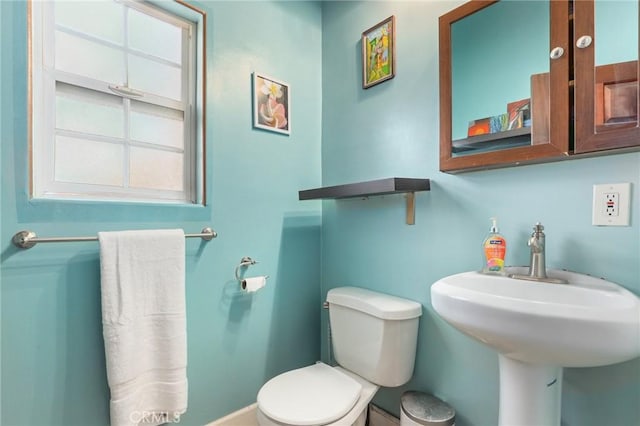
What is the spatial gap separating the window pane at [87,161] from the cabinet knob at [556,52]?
1634 mm

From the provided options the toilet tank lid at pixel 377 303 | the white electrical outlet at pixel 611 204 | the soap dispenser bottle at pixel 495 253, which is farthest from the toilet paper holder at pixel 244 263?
the white electrical outlet at pixel 611 204

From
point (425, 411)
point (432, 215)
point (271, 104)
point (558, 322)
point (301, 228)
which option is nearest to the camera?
point (558, 322)

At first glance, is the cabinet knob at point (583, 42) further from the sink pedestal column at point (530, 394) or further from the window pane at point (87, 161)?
the window pane at point (87, 161)

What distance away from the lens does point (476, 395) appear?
1.20 m

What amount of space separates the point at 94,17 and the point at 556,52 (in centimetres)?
170

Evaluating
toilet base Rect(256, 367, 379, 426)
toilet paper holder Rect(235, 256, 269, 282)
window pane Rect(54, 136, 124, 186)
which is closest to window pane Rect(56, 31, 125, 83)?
window pane Rect(54, 136, 124, 186)

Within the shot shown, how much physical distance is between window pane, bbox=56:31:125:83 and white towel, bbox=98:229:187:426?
2.19ft

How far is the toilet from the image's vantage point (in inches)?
44.6

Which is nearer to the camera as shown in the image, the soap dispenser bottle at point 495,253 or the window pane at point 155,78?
the soap dispenser bottle at point 495,253

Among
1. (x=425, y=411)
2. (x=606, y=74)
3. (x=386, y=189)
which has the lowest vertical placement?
(x=425, y=411)

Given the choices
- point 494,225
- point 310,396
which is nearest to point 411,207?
point 494,225

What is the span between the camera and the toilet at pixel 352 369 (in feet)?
3.72

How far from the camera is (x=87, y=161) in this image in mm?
1243

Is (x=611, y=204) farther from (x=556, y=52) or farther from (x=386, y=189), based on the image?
(x=386, y=189)
